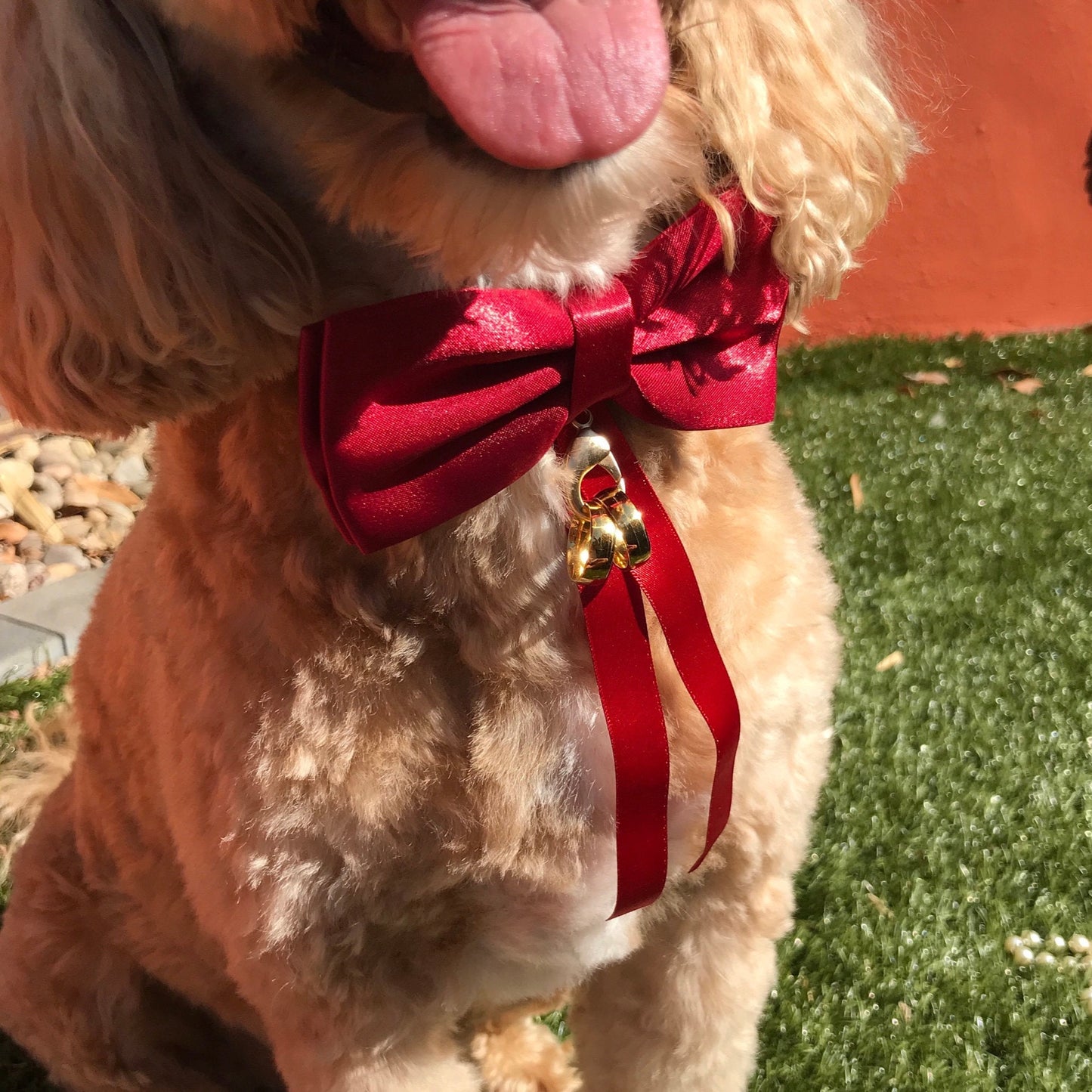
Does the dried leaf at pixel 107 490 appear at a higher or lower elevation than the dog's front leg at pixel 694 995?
lower

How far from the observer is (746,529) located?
3.60 feet

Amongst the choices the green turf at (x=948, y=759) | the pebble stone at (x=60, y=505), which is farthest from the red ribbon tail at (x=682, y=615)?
the pebble stone at (x=60, y=505)

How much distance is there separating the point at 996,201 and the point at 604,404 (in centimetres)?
313

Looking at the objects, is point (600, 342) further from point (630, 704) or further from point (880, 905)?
point (880, 905)

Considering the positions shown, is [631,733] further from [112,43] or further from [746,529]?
[112,43]

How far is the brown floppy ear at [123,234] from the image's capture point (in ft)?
2.82

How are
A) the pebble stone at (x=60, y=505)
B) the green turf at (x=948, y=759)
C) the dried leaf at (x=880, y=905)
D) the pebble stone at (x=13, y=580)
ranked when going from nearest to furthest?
the green turf at (x=948, y=759), the dried leaf at (x=880, y=905), the pebble stone at (x=13, y=580), the pebble stone at (x=60, y=505)

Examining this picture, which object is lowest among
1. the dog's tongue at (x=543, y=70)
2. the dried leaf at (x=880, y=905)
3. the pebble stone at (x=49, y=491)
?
the pebble stone at (x=49, y=491)

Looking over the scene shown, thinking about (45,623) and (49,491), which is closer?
(45,623)

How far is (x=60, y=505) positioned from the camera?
3246 millimetres

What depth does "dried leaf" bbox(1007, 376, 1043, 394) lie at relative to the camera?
3324mm

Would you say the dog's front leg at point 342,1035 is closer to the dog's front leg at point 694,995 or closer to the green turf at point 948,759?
the dog's front leg at point 694,995

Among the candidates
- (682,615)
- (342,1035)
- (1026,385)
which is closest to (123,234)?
(682,615)

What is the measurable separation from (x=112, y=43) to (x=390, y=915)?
80 centimetres
